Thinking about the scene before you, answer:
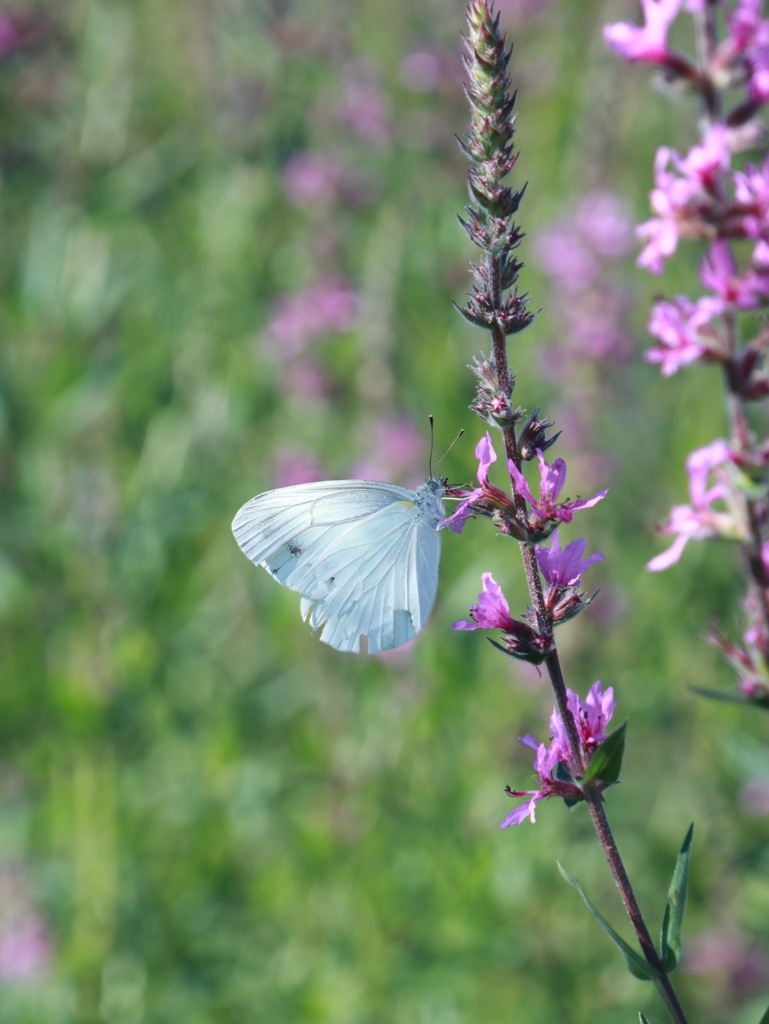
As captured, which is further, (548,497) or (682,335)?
(548,497)

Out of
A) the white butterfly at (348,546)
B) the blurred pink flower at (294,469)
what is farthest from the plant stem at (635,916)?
the blurred pink flower at (294,469)

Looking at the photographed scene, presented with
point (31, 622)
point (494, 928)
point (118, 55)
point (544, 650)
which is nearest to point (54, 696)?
point (31, 622)

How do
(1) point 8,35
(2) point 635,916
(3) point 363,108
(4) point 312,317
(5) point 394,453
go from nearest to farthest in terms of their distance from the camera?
(2) point 635,916 < (1) point 8,35 < (5) point 394,453 < (4) point 312,317 < (3) point 363,108

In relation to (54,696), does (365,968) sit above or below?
below

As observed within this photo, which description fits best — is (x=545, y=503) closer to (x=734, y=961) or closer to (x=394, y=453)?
(x=394, y=453)

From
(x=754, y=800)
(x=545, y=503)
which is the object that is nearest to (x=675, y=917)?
(x=545, y=503)

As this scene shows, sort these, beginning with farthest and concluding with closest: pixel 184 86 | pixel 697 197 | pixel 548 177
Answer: pixel 184 86, pixel 548 177, pixel 697 197

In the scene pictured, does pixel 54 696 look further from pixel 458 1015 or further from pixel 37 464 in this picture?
pixel 458 1015

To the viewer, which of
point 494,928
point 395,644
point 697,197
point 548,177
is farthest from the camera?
point 548,177
